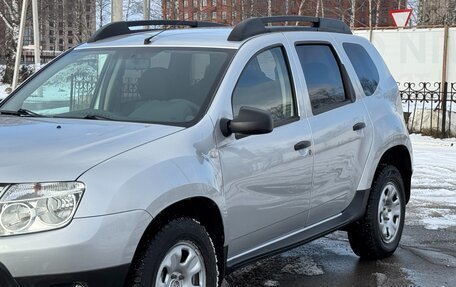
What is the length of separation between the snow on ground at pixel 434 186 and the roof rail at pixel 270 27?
8.37 ft

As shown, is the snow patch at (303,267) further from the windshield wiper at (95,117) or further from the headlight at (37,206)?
the headlight at (37,206)

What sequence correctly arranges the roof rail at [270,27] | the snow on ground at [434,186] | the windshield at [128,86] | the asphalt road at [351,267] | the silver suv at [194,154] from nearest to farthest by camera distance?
the silver suv at [194,154] < the windshield at [128,86] < the roof rail at [270,27] < the asphalt road at [351,267] < the snow on ground at [434,186]

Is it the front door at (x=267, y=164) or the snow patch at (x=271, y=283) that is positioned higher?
the front door at (x=267, y=164)

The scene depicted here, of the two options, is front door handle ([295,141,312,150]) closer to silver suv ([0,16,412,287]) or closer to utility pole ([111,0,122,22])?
silver suv ([0,16,412,287])

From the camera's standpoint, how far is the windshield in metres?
3.84

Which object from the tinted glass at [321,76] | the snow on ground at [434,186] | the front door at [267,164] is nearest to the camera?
the front door at [267,164]

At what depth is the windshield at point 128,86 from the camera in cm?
384

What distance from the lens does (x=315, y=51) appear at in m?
4.84

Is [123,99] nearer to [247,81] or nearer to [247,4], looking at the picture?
[247,81]

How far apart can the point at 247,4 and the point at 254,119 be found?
146ft

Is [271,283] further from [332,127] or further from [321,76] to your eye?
[321,76]

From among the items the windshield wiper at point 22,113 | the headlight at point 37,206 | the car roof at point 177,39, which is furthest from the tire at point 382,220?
the headlight at point 37,206

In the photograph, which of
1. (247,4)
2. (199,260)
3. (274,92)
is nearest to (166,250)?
(199,260)

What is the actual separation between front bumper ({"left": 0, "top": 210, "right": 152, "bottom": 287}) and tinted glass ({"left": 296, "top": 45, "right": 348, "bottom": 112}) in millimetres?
2089
